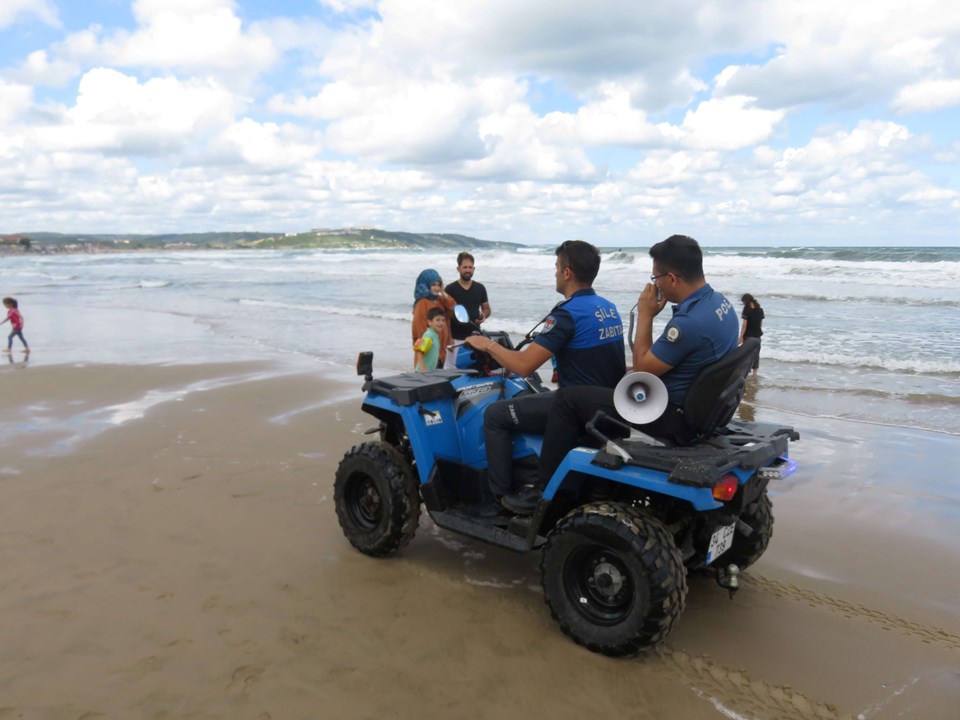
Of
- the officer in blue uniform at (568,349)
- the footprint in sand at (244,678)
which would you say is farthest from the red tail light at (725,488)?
the footprint in sand at (244,678)

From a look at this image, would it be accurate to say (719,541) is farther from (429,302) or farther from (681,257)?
(429,302)

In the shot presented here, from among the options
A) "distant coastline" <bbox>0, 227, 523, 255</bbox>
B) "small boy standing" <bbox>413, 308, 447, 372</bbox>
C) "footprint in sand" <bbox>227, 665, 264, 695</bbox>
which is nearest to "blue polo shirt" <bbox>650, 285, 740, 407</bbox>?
"footprint in sand" <bbox>227, 665, 264, 695</bbox>

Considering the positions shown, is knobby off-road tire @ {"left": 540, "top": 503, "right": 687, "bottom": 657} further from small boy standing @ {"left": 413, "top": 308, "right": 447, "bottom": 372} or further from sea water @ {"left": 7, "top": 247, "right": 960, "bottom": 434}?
sea water @ {"left": 7, "top": 247, "right": 960, "bottom": 434}

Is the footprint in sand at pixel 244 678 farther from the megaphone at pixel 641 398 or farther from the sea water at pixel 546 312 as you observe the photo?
the sea water at pixel 546 312

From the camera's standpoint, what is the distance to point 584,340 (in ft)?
11.9

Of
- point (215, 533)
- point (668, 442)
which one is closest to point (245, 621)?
point (215, 533)

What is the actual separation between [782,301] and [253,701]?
827 inches

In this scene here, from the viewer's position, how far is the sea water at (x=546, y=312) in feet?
32.7

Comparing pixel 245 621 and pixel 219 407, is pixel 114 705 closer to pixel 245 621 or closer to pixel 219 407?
pixel 245 621

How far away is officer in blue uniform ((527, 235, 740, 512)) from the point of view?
3.25m

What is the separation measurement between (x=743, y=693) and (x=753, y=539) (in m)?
1.02

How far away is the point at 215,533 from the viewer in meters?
4.79

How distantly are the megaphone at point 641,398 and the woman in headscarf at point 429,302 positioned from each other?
402cm

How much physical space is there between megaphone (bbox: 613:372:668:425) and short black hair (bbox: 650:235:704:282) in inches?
21.8
